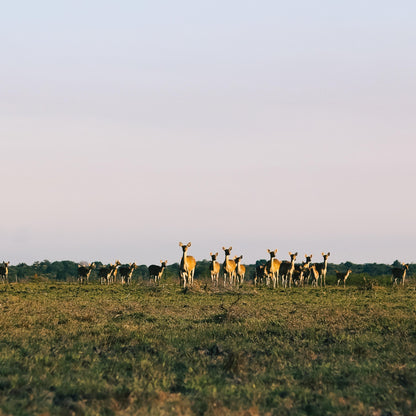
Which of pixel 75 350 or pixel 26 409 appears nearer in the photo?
pixel 26 409

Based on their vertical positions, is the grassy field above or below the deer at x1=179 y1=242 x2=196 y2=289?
below

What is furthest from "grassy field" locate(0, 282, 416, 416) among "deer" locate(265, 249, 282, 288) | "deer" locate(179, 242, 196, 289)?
"deer" locate(265, 249, 282, 288)

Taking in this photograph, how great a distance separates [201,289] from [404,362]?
967 inches

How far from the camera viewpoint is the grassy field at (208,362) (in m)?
10.7

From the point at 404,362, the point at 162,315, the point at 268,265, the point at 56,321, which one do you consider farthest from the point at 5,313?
the point at 268,265

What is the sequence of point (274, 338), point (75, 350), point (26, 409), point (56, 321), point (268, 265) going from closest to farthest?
point (26, 409) < point (75, 350) < point (274, 338) < point (56, 321) < point (268, 265)

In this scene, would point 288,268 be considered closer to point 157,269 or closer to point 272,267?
point 272,267

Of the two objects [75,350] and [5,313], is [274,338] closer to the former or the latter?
[75,350]

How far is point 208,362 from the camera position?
14375 mm

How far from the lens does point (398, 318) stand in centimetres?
2145

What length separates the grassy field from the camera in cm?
1067

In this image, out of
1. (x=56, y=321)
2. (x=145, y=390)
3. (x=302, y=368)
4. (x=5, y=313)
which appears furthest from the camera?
(x=5, y=313)

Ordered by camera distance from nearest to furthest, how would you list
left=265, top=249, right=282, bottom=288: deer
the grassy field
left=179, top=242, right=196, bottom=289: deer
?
the grassy field < left=179, top=242, right=196, bottom=289: deer < left=265, top=249, right=282, bottom=288: deer

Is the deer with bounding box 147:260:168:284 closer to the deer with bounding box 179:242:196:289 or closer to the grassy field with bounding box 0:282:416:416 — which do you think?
the deer with bounding box 179:242:196:289
